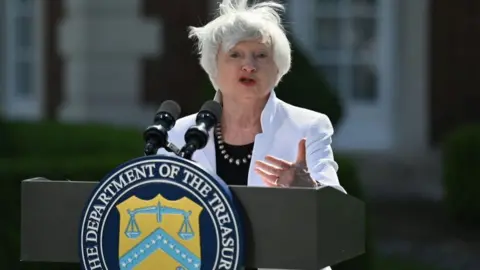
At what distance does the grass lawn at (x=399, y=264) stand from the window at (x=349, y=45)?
14.2ft

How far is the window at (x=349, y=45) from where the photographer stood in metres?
12.7

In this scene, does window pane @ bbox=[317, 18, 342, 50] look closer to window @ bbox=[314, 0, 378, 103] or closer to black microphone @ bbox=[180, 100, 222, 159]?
window @ bbox=[314, 0, 378, 103]

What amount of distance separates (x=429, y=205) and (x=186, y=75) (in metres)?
3.03

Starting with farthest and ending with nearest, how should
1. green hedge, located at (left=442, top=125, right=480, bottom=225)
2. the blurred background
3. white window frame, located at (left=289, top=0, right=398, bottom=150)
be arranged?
white window frame, located at (left=289, top=0, right=398, bottom=150)
the blurred background
green hedge, located at (left=442, top=125, right=480, bottom=225)

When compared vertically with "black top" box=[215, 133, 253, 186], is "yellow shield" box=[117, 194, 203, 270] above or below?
below

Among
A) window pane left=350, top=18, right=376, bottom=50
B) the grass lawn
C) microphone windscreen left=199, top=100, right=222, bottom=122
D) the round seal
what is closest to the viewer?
the round seal

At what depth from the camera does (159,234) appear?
9.36 feet

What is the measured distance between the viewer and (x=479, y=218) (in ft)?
33.7

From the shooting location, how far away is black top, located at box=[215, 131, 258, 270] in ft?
11.1

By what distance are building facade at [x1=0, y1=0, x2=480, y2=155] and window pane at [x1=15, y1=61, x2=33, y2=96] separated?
956mm

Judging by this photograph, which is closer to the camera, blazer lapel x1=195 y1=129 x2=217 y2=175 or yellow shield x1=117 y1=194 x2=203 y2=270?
yellow shield x1=117 y1=194 x2=203 y2=270

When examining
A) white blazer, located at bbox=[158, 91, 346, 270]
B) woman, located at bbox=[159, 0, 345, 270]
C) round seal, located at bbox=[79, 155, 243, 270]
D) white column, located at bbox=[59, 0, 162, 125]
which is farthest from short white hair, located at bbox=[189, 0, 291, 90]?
white column, located at bbox=[59, 0, 162, 125]

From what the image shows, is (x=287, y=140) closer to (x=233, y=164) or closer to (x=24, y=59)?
(x=233, y=164)

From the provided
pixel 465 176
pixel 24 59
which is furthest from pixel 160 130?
pixel 24 59
